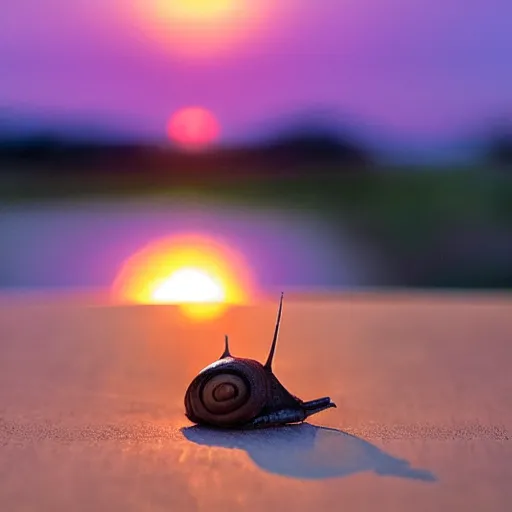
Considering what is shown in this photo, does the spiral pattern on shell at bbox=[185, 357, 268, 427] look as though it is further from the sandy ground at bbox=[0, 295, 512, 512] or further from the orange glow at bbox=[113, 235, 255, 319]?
the orange glow at bbox=[113, 235, 255, 319]

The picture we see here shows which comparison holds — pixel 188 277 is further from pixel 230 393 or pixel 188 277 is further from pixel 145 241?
pixel 230 393

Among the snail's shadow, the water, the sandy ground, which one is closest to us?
the sandy ground

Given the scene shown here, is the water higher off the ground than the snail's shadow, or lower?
higher

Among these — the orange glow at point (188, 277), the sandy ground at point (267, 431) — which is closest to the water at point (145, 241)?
the orange glow at point (188, 277)

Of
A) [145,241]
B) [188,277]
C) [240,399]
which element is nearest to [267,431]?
[240,399]

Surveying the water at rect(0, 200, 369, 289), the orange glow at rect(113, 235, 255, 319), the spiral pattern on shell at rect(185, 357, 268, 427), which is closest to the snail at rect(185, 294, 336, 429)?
the spiral pattern on shell at rect(185, 357, 268, 427)

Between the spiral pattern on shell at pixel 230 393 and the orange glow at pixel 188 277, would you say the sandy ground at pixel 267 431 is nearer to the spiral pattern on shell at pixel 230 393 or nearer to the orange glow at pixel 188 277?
the spiral pattern on shell at pixel 230 393
